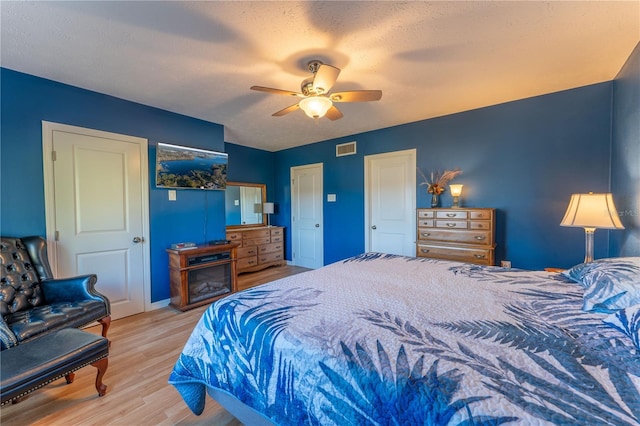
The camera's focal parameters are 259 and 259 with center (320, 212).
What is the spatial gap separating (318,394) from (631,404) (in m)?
0.87

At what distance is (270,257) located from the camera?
17.0 feet

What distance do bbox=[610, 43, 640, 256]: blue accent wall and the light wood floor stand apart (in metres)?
3.27

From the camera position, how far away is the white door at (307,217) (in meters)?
5.02

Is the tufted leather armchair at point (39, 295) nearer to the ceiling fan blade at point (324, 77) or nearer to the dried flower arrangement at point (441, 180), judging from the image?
the ceiling fan blade at point (324, 77)

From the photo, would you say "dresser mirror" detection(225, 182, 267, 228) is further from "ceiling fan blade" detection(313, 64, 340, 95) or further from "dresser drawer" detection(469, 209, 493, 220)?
"dresser drawer" detection(469, 209, 493, 220)

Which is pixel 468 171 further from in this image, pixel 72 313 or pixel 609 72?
pixel 72 313

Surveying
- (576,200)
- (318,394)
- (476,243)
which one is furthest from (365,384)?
(476,243)

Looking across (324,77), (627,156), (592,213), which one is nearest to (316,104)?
(324,77)

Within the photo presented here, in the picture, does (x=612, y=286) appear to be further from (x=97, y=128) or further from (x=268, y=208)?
(x=268, y=208)

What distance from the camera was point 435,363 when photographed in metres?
0.85

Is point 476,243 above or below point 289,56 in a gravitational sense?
below

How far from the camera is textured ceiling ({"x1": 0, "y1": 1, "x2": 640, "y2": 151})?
162cm

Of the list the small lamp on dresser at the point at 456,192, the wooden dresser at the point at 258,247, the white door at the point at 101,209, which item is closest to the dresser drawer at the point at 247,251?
the wooden dresser at the point at 258,247

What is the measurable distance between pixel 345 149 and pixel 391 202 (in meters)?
1.26
